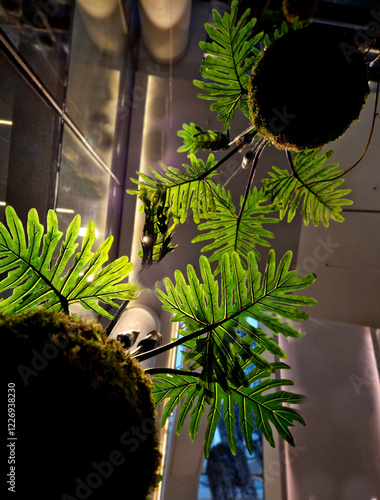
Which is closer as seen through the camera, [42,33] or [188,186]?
[42,33]

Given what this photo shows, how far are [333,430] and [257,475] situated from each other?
1338 mm

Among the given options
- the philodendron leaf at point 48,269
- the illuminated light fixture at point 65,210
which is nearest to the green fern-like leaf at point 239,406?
the philodendron leaf at point 48,269

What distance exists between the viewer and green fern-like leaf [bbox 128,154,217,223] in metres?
1.36

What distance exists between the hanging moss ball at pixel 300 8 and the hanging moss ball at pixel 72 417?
101 centimetres

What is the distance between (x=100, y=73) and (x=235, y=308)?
7.12 ft

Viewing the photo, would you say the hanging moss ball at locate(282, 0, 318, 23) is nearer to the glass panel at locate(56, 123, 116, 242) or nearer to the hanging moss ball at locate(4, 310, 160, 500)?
the hanging moss ball at locate(4, 310, 160, 500)

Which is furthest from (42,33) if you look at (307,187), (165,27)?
(165,27)

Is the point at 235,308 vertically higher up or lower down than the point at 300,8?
lower down

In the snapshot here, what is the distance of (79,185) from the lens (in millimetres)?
2018

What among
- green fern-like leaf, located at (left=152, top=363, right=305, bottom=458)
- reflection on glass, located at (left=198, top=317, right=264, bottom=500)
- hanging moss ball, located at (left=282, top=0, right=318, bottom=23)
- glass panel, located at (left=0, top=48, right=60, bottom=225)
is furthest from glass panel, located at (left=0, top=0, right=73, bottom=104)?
reflection on glass, located at (left=198, top=317, right=264, bottom=500)

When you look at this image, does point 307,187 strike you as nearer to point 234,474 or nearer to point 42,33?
point 42,33

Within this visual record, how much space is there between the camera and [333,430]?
149 inches

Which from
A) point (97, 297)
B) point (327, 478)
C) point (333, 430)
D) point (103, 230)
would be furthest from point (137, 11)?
point (327, 478)

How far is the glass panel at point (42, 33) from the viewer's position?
3.47 feet
